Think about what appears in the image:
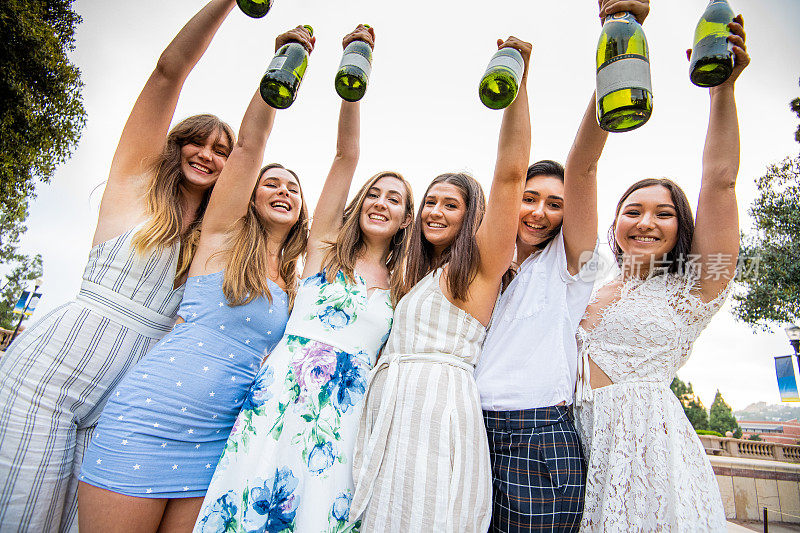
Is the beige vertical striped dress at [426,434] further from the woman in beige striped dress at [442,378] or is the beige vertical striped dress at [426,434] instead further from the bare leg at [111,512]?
the bare leg at [111,512]

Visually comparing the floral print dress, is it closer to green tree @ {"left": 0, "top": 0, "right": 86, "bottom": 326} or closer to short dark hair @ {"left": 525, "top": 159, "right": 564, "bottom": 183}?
short dark hair @ {"left": 525, "top": 159, "right": 564, "bottom": 183}

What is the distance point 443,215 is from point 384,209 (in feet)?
1.47

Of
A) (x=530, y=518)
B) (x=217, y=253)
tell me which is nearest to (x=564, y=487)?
(x=530, y=518)

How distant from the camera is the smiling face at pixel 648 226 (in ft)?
6.60

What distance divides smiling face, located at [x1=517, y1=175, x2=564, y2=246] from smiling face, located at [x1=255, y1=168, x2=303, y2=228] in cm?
145

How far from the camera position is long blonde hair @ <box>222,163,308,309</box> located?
202cm

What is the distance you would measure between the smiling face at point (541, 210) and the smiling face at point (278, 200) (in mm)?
1448

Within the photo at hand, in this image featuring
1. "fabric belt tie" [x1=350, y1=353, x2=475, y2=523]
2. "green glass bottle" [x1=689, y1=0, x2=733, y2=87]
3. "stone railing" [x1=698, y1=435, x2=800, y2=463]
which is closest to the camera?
"green glass bottle" [x1=689, y1=0, x2=733, y2=87]

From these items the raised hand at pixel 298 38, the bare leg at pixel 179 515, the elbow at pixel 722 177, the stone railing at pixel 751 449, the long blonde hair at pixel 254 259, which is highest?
the raised hand at pixel 298 38

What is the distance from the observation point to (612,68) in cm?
138

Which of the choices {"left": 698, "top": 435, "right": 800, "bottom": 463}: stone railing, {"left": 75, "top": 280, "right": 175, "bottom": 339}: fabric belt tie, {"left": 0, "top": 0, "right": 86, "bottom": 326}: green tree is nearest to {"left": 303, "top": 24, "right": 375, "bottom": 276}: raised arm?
Result: {"left": 75, "top": 280, "right": 175, "bottom": 339}: fabric belt tie

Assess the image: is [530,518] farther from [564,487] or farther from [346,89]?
[346,89]

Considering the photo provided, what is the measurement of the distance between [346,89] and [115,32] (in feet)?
30.6

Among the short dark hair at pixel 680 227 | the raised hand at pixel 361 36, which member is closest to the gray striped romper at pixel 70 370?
the raised hand at pixel 361 36
